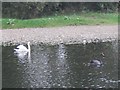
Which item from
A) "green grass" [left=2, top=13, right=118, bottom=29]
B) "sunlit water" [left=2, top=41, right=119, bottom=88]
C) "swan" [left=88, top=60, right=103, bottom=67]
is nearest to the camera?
"sunlit water" [left=2, top=41, right=119, bottom=88]

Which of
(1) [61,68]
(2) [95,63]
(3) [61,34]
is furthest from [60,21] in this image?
(1) [61,68]

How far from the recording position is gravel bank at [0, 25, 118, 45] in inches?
1394

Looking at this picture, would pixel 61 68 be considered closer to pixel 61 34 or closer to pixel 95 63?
pixel 95 63

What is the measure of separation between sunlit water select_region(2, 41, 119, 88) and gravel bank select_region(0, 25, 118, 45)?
14.4 ft

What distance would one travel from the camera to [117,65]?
2258 cm

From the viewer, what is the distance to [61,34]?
38.2 meters

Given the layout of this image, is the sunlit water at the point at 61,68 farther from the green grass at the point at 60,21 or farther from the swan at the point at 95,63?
the green grass at the point at 60,21

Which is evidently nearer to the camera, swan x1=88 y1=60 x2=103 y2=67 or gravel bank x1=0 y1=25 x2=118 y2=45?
swan x1=88 y1=60 x2=103 y2=67

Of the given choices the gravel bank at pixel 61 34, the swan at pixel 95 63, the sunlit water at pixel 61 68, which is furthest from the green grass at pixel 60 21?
the swan at pixel 95 63

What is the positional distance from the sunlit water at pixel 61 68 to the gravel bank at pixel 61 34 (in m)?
4.39

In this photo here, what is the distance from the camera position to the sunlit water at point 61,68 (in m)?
19.2

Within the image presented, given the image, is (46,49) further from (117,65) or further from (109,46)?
(117,65)

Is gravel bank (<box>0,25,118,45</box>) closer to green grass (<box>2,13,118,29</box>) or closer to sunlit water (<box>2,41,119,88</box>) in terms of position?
green grass (<box>2,13,118,29</box>)

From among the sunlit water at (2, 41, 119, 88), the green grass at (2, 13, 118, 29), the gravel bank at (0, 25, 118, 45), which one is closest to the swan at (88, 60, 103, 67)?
the sunlit water at (2, 41, 119, 88)
